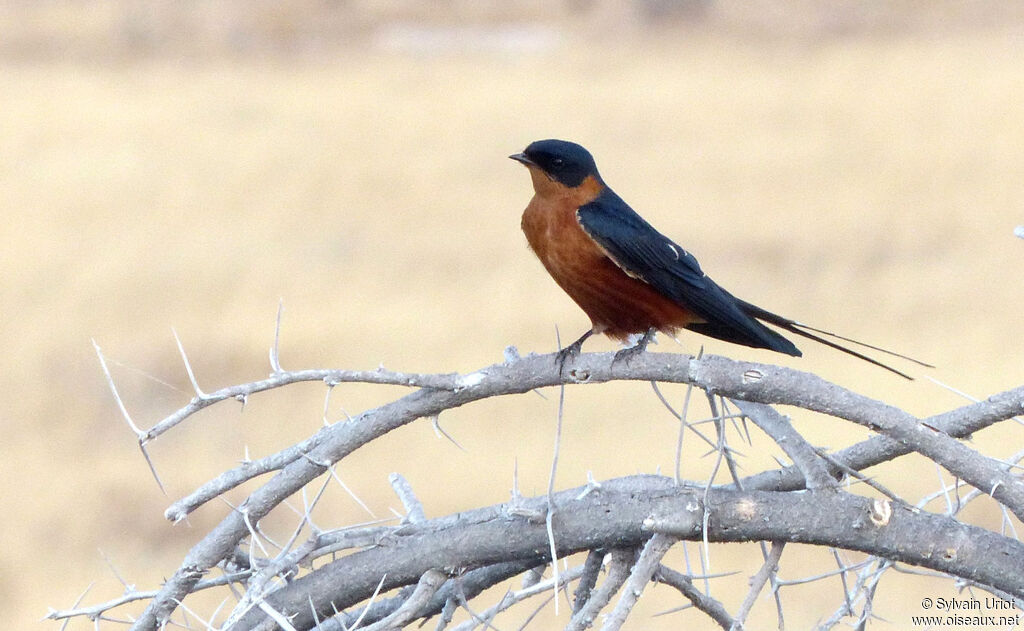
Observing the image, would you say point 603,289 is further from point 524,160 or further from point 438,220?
point 438,220

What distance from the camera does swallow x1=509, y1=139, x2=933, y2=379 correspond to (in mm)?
3613

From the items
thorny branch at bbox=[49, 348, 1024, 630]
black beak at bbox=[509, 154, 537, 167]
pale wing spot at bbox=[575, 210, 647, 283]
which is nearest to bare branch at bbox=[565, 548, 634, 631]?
thorny branch at bbox=[49, 348, 1024, 630]

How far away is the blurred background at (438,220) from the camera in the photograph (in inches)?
400

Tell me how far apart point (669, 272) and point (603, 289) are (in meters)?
0.20

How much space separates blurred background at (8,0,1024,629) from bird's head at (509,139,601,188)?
1674 mm

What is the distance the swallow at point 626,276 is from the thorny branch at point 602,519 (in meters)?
0.95

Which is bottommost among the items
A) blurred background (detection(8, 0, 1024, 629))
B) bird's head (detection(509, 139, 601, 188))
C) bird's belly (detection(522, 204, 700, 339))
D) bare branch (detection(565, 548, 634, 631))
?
bare branch (detection(565, 548, 634, 631))

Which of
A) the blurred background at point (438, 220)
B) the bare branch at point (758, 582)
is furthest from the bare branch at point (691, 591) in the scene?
the blurred background at point (438, 220)

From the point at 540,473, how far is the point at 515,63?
53.3ft

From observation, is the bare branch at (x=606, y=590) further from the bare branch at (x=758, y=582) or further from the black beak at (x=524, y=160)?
the black beak at (x=524, y=160)

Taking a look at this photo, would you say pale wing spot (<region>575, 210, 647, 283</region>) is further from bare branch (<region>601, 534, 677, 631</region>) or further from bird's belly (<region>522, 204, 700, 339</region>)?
bare branch (<region>601, 534, 677, 631</region>)

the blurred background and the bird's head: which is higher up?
the blurred background

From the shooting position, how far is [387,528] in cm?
264

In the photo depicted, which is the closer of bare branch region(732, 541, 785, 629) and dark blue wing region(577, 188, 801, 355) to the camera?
bare branch region(732, 541, 785, 629)
